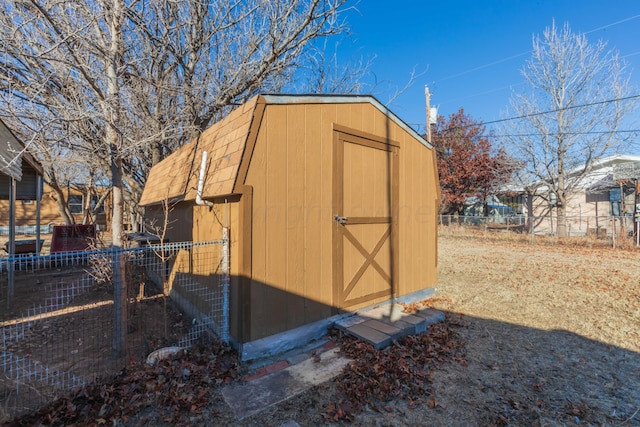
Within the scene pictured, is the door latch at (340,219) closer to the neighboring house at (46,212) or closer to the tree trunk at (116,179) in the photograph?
the tree trunk at (116,179)

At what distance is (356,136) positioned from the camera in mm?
4375

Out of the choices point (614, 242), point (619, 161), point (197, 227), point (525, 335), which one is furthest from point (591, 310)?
point (619, 161)

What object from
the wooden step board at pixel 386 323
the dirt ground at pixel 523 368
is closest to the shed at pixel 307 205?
the wooden step board at pixel 386 323

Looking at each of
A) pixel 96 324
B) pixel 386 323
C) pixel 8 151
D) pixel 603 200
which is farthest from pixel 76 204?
pixel 603 200

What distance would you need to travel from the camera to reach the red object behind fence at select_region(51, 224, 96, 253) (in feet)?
30.4

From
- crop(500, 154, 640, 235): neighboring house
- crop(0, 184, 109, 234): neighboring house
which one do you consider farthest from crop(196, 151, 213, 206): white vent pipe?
crop(0, 184, 109, 234): neighboring house

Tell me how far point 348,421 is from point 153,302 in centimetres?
459

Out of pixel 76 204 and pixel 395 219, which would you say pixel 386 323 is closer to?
pixel 395 219

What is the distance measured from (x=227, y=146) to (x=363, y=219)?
2.11m

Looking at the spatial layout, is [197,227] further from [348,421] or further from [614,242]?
[614,242]

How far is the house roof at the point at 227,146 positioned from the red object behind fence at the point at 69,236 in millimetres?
6071

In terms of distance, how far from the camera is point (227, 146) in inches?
143

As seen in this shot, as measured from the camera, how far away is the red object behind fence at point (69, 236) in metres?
9.27

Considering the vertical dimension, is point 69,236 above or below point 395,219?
below
